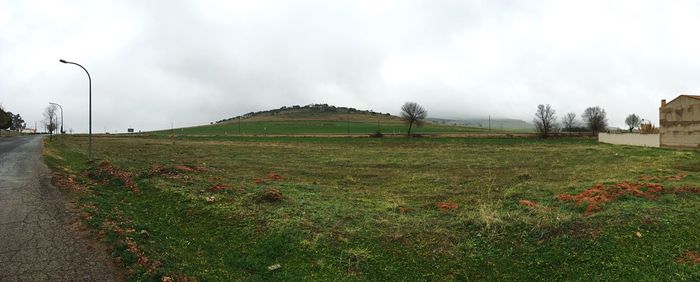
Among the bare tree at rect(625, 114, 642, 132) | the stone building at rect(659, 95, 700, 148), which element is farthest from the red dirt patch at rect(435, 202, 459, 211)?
the bare tree at rect(625, 114, 642, 132)

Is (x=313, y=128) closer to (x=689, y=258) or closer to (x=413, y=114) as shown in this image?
(x=413, y=114)

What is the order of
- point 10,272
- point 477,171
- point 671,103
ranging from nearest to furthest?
point 10,272
point 477,171
point 671,103

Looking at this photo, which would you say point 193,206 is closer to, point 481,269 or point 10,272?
point 10,272

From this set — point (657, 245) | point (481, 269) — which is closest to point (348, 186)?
point (481, 269)

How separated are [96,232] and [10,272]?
2.38m

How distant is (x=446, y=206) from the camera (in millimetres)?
15000

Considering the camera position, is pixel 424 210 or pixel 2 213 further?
pixel 424 210

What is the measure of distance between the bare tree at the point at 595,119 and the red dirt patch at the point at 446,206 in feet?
358

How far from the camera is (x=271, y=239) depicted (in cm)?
1098

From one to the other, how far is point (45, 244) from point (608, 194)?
18617mm

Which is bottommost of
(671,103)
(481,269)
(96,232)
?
(481,269)

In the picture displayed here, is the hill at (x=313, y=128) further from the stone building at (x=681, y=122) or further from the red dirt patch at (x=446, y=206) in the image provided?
the red dirt patch at (x=446, y=206)

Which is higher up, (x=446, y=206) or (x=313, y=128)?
(x=313, y=128)

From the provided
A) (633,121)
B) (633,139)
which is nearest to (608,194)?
(633,139)
